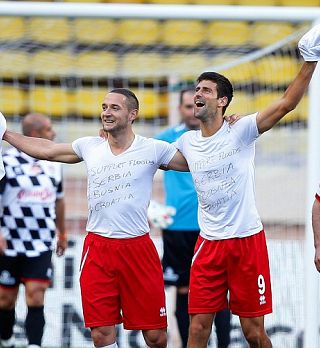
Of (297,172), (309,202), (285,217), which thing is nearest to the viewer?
(309,202)

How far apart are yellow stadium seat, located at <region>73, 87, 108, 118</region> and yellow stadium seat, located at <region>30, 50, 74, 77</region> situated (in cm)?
34

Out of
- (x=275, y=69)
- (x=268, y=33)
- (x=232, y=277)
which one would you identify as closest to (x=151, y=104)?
(x=268, y=33)

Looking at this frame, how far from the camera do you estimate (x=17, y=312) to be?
27.5ft

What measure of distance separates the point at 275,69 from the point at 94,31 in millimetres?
1836

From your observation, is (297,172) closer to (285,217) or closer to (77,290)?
(285,217)

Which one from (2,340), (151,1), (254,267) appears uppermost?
(151,1)

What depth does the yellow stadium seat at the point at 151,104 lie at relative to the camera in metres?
9.80

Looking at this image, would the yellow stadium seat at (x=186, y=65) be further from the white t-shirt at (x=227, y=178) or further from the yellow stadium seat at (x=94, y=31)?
the white t-shirt at (x=227, y=178)

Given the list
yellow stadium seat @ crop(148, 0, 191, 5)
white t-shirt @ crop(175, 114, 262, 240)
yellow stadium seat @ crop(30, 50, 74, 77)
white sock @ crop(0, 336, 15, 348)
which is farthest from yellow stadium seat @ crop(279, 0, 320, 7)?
white t-shirt @ crop(175, 114, 262, 240)

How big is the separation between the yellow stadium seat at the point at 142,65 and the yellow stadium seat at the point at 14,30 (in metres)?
1.05

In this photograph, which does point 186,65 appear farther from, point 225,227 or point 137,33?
point 225,227

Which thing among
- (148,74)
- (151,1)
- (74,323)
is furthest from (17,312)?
(151,1)

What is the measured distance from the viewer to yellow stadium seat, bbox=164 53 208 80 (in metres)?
9.20

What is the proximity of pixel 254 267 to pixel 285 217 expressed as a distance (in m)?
2.97
